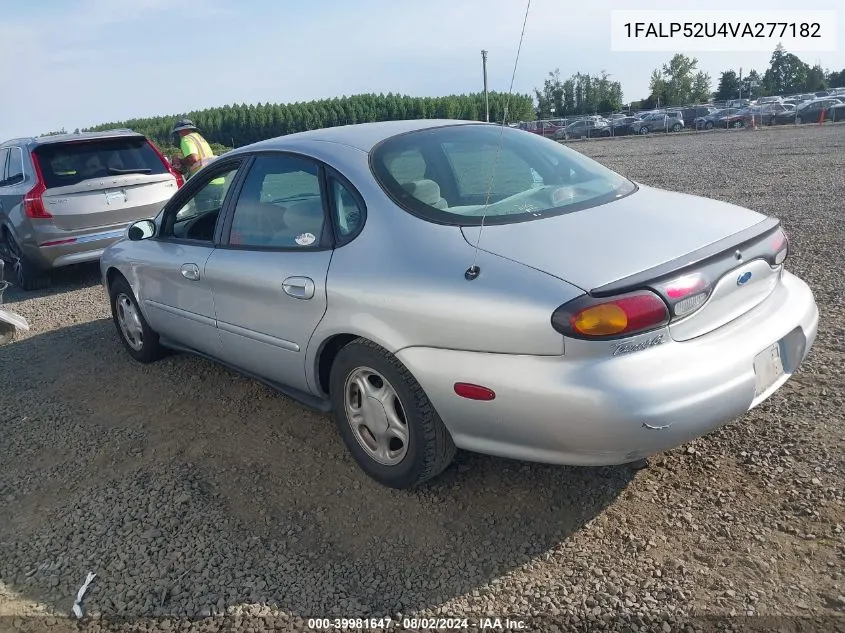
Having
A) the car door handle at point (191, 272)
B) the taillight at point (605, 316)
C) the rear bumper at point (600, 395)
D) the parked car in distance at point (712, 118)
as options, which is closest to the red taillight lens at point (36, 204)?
the car door handle at point (191, 272)

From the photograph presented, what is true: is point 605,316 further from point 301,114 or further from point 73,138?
point 301,114

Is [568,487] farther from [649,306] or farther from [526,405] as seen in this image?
[649,306]

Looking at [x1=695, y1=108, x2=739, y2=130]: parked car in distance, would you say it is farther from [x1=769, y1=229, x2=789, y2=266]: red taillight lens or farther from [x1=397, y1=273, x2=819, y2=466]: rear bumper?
Answer: [x1=397, y1=273, x2=819, y2=466]: rear bumper

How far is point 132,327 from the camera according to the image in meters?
5.13

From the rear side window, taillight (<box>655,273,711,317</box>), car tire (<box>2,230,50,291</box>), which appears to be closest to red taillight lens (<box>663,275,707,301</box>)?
taillight (<box>655,273,711,317</box>)

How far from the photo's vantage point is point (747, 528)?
Result: 8.74 feet

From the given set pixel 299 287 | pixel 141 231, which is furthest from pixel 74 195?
pixel 299 287

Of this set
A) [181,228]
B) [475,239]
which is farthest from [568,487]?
[181,228]

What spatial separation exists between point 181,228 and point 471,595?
3136 millimetres

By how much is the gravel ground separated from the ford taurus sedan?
33 centimetres

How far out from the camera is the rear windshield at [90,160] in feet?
24.8

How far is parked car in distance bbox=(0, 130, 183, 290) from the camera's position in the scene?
7457 millimetres

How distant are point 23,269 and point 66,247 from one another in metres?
0.91

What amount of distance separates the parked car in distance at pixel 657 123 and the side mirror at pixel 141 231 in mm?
40333
